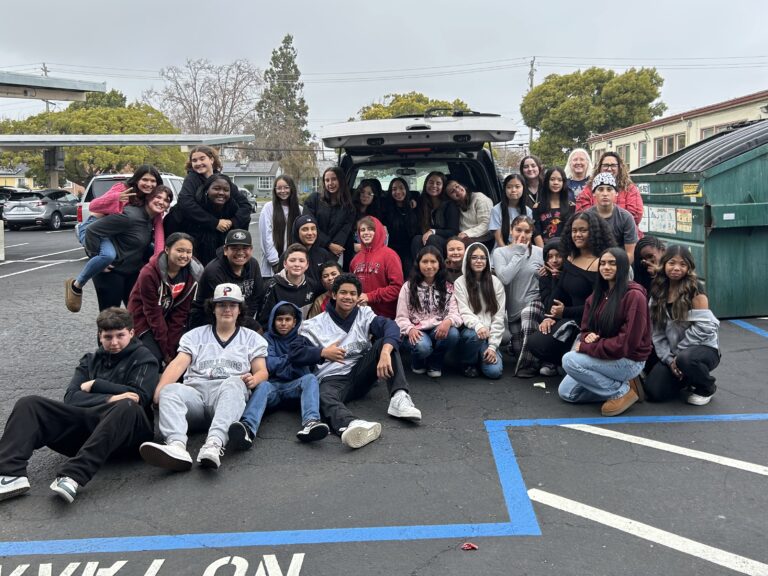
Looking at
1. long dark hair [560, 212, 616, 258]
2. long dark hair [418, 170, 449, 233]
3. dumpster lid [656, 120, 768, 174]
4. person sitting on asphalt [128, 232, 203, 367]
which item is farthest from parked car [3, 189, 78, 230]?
long dark hair [560, 212, 616, 258]

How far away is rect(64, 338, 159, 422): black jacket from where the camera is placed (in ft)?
14.1

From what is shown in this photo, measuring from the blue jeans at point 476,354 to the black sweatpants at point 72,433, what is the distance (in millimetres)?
2679

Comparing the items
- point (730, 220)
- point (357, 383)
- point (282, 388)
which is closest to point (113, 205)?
point (282, 388)

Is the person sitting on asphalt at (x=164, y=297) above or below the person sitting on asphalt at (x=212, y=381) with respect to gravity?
above

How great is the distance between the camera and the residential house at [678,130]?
23.5 metres

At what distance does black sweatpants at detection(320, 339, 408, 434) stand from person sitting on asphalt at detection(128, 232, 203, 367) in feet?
4.26

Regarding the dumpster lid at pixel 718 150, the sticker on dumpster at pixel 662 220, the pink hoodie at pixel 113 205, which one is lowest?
the sticker on dumpster at pixel 662 220

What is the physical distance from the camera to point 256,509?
143 inches

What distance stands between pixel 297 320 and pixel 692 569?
3275 millimetres

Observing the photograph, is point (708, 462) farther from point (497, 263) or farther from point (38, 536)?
point (38, 536)

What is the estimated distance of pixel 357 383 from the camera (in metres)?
5.23

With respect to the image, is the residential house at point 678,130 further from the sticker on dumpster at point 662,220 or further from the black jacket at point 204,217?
the black jacket at point 204,217

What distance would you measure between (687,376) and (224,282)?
3.58 metres

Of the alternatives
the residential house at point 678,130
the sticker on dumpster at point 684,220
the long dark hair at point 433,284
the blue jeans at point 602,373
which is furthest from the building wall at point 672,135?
the blue jeans at point 602,373
